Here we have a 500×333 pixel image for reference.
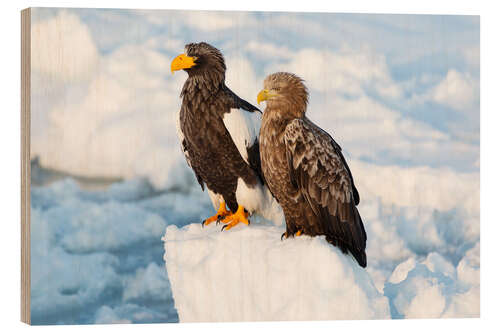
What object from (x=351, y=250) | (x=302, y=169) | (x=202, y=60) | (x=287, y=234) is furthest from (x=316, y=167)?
(x=202, y=60)

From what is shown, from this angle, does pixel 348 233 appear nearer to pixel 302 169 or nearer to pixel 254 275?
pixel 302 169

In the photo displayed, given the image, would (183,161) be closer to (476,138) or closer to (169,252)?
(169,252)

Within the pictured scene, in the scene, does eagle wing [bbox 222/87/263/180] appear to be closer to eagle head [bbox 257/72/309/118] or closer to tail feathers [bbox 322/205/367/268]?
eagle head [bbox 257/72/309/118]

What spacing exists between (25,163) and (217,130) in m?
Answer: 1.40

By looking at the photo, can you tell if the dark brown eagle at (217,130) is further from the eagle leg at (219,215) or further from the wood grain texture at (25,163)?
the wood grain texture at (25,163)

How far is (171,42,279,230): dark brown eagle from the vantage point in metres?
5.56

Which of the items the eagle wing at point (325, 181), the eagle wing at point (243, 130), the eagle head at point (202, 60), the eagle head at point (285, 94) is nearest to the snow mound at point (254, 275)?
the eagle wing at point (325, 181)

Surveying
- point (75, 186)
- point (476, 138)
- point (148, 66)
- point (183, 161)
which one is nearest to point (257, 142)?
point (183, 161)

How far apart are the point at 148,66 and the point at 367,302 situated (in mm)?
2408

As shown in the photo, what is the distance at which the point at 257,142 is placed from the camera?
18.3ft

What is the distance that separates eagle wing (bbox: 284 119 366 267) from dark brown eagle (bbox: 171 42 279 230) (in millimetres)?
365

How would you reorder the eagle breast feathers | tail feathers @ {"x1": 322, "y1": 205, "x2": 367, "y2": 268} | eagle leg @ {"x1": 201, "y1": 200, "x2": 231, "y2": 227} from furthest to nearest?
eagle leg @ {"x1": 201, "y1": 200, "x2": 231, "y2": 227} → tail feathers @ {"x1": 322, "y1": 205, "x2": 367, "y2": 268} → the eagle breast feathers

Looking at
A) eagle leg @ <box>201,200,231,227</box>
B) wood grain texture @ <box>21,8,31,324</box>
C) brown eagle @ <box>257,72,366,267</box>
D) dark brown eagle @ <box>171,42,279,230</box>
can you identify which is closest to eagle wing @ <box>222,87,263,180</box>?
dark brown eagle @ <box>171,42,279,230</box>

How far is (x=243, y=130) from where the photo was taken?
5562mm
